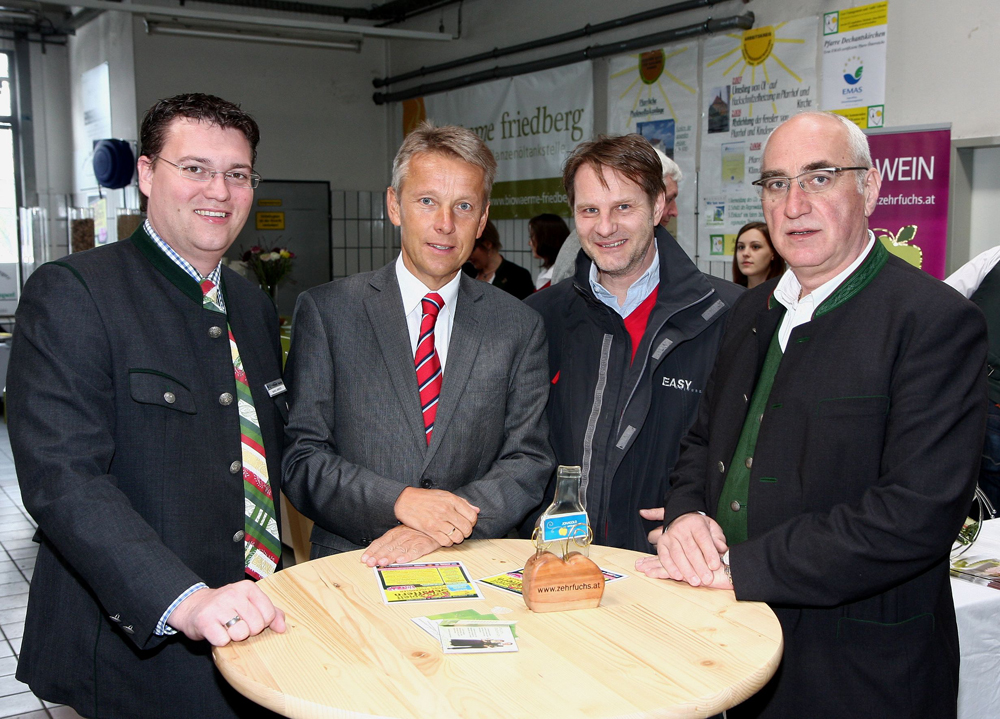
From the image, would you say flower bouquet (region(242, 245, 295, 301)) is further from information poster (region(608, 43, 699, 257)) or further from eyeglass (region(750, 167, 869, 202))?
eyeglass (region(750, 167, 869, 202))

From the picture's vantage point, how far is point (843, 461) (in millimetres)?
1718

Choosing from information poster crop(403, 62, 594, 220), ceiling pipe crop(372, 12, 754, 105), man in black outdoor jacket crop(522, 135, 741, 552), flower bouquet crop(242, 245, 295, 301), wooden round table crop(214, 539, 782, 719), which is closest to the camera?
wooden round table crop(214, 539, 782, 719)

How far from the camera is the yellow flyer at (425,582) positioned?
66.8 inches

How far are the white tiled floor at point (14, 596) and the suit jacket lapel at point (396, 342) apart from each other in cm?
221

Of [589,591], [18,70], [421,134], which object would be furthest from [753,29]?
[18,70]

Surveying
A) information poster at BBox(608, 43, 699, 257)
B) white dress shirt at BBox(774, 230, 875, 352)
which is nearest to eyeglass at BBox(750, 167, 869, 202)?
white dress shirt at BBox(774, 230, 875, 352)

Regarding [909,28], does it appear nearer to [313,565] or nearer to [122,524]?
[313,565]

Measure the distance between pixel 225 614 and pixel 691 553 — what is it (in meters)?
0.90

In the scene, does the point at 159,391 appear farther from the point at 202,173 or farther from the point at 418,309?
the point at 418,309

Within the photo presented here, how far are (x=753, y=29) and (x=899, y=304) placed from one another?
4.64 meters

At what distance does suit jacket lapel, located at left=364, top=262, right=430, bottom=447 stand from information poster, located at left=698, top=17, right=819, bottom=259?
13.0 feet

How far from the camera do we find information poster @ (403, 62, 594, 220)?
7.42 meters

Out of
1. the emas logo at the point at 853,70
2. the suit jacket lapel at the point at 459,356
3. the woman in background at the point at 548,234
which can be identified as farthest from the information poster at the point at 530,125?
the suit jacket lapel at the point at 459,356

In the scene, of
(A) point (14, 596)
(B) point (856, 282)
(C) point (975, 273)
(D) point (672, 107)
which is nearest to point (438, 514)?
(B) point (856, 282)
